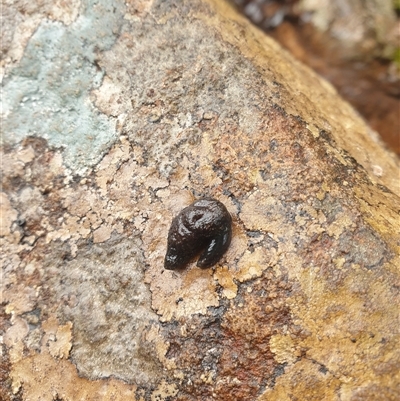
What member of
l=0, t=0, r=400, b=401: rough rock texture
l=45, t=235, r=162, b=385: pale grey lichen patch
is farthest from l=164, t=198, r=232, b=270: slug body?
l=45, t=235, r=162, b=385: pale grey lichen patch

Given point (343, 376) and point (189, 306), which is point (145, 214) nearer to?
point (189, 306)

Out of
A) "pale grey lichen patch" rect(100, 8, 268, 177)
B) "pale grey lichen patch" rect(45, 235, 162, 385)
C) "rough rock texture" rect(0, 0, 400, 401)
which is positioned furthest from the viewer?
"pale grey lichen patch" rect(100, 8, 268, 177)

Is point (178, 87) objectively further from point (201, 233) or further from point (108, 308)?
point (108, 308)

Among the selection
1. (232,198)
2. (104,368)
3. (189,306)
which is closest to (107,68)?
(232,198)

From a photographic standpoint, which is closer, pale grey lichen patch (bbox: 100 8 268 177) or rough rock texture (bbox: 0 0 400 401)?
rough rock texture (bbox: 0 0 400 401)

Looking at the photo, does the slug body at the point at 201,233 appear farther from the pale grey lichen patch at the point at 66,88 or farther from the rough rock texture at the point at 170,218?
→ the pale grey lichen patch at the point at 66,88

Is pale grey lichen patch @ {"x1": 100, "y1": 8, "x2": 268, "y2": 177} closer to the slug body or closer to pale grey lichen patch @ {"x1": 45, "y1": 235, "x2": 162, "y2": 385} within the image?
the slug body

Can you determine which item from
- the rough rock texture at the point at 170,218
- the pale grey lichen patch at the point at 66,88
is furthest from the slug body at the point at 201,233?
the pale grey lichen patch at the point at 66,88
